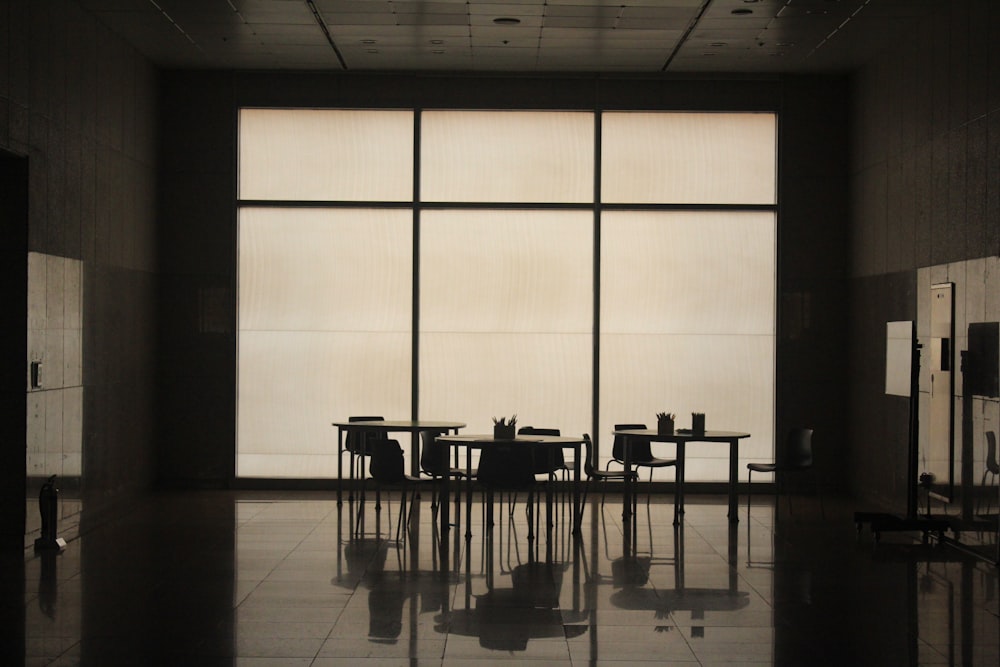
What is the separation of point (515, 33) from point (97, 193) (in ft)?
14.3

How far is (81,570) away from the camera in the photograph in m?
8.10

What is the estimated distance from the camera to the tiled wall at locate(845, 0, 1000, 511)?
30.0ft

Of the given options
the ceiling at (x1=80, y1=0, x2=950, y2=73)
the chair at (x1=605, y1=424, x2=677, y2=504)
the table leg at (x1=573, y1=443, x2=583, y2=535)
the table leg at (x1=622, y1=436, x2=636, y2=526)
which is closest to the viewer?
the table leg at (x1=573, y1=443, x2=583, y2=535)

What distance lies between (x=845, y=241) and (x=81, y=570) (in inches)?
352

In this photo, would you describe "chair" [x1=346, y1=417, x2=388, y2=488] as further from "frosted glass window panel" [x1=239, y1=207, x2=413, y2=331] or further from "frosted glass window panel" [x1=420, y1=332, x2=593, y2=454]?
"frosted glass window panel" [x1=239, y1=207, x2=413, y2=331]

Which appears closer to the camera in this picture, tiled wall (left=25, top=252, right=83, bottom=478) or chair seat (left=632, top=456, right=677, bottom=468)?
tiled wall (left=25, top=252, right=83, bottom=478)

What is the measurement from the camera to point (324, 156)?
43.2 ft

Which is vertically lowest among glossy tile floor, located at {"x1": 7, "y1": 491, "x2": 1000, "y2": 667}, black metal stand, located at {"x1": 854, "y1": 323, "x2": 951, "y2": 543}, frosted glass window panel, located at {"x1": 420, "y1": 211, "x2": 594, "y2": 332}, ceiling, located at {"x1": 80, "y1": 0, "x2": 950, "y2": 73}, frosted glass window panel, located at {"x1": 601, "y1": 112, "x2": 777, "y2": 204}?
glossy tile floor, located at {"x1": 7, "y1": 491, "x2": 1000, "y2": 667}

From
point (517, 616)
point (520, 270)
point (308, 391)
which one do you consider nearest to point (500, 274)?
point (520, 270)

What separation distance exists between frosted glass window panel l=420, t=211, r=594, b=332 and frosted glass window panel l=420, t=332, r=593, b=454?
9.6 inches

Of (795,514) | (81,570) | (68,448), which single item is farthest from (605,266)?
(81,570)

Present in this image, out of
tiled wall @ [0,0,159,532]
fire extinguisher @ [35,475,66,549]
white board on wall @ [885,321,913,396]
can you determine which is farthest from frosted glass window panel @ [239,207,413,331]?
white board on wall @ [885,321,913,396]

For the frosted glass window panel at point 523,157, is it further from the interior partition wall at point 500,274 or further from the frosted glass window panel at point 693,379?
the frosted glass window panel at point 693,379

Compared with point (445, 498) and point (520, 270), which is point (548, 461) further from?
point (520, 270)
